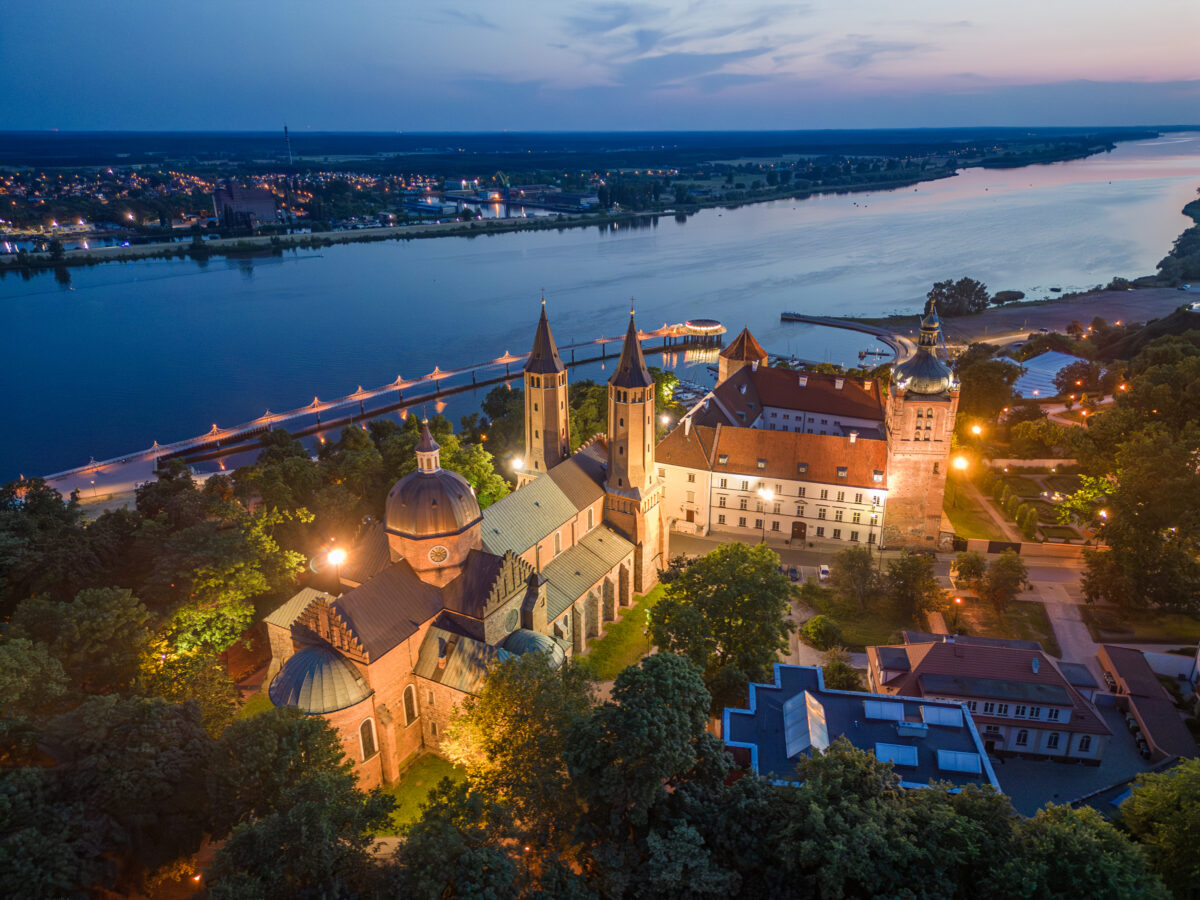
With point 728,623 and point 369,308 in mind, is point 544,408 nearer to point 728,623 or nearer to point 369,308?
point 728,623

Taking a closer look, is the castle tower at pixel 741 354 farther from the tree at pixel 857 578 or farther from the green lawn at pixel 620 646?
the green lawn at pixel 620 646

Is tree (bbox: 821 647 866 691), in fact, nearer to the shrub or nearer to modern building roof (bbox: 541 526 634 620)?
the shrub

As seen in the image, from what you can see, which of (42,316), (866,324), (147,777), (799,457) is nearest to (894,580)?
(799,457)

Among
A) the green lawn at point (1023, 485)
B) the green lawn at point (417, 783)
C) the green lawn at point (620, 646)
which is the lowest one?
the green lawn at point (620, 646)

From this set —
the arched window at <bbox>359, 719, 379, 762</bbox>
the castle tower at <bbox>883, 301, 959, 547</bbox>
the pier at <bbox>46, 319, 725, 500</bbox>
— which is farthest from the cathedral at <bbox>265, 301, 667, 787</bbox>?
Result: the pier at <bbox>46, 319, 725, 500</bbox>

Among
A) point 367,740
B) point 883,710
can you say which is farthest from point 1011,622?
point 367,740

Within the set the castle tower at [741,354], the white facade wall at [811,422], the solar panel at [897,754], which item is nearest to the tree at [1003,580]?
the solar panel at [897,754]
